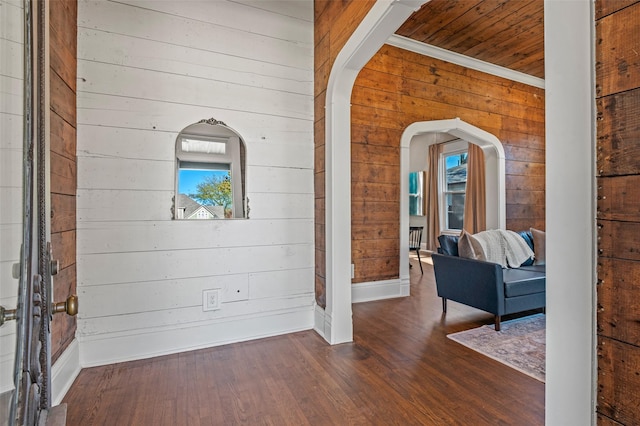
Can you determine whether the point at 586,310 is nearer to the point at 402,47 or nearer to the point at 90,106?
the point at 90,106

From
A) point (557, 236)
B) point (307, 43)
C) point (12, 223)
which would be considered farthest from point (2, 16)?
point (307, 43)

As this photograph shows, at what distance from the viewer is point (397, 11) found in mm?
1856

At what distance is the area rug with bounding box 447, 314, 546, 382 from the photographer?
2.16 metres

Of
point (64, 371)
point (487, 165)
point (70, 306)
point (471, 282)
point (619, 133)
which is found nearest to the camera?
point (70, 306)

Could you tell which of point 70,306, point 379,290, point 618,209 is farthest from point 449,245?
point 70,306

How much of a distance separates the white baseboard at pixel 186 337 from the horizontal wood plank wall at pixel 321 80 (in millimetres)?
311

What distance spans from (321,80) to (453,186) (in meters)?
5.49

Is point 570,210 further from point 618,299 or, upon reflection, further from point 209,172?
point 209,172

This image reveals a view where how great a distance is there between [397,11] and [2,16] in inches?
71.1

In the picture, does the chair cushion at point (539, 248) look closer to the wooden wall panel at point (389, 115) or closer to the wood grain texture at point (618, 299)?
the wooden wall panel at point (389, 115)

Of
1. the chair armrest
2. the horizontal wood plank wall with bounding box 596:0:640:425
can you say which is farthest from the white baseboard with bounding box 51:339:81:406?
the chair armrest

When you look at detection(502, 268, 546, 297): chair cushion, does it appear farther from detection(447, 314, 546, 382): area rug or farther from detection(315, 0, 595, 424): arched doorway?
detection(315, 0, 595, 424): arched doorway

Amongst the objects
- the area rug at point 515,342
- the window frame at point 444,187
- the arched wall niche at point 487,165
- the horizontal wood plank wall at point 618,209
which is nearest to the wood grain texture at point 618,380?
the horizontal wood plank wall at point 618,209

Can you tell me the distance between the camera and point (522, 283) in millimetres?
2793
